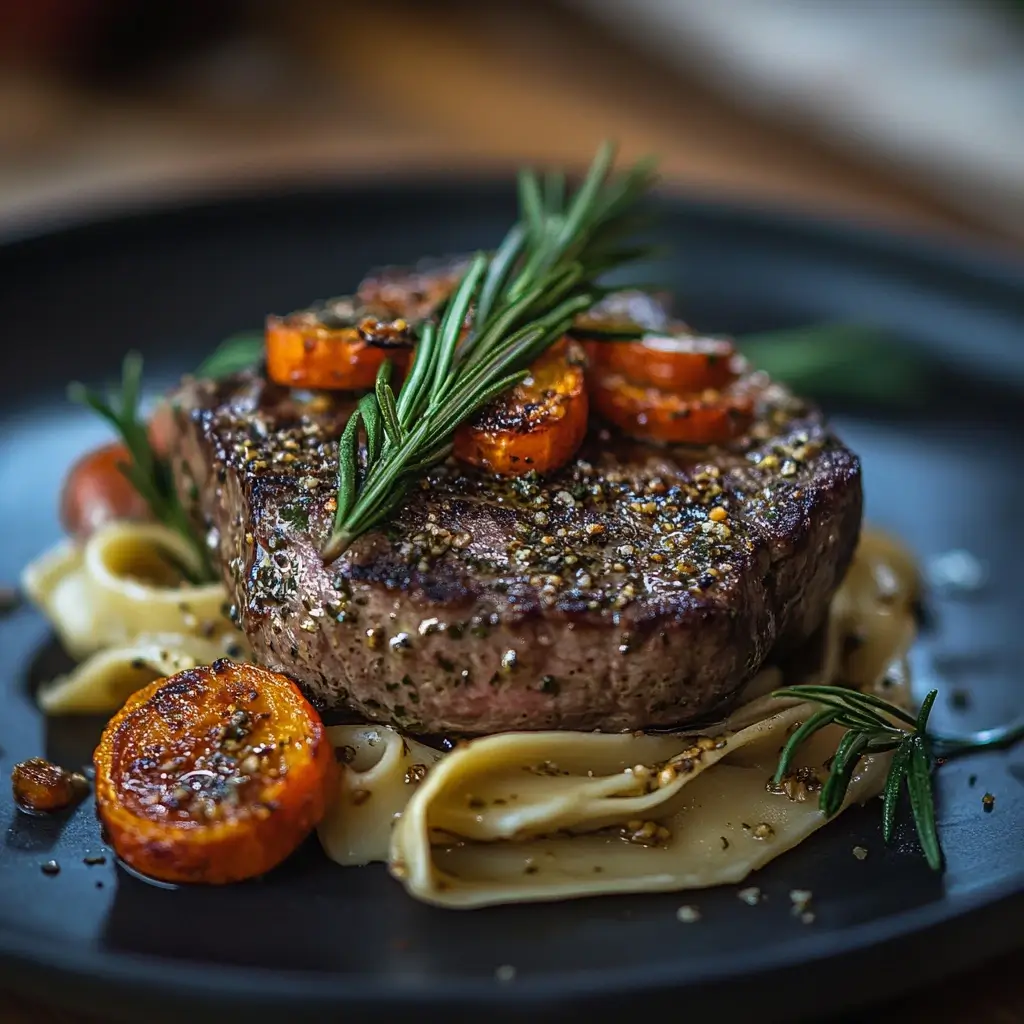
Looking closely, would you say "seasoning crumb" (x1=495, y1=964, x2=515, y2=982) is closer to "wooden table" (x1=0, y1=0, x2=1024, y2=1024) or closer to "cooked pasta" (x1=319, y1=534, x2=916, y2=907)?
"cooked pasta" (x1=319, y1=534, x2=916, y2=907)

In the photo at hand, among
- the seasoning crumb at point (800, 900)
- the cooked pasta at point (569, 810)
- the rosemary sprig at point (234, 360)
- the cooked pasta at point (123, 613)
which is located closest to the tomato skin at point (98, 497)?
the cooked pasta at point (123, 613)

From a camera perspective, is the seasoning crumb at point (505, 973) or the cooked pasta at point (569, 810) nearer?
the seasoning crumb at point (505, 973)

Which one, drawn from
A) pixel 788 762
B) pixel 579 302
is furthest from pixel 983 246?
pixel 788 762

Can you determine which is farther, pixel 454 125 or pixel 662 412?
pixel 454 125

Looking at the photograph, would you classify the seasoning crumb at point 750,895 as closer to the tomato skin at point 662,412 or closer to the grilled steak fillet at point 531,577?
the grilled steak fillet at point 531,577

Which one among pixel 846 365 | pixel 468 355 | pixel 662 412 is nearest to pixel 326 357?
pixel 468 355

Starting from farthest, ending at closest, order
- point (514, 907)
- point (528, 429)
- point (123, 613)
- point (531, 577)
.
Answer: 1. point (123, 613)
2. point (528, 429)
3. point (531, 577)
4. point (514, 907)

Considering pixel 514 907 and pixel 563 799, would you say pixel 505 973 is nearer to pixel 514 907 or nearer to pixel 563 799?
pixel 514 907
